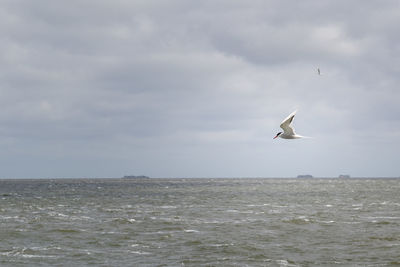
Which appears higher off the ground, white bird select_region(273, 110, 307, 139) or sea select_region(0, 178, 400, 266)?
white bird select_region(273, 110, 307, 139)

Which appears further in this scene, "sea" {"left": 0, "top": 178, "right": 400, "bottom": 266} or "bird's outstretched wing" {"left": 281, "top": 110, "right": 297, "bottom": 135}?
"sea" {"left": 0, "top": 178, "right": 400, "bottom": 266}

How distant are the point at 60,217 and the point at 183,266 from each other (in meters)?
25.7

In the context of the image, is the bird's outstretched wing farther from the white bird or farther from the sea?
the sea

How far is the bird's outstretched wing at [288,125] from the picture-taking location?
23672 millimetres

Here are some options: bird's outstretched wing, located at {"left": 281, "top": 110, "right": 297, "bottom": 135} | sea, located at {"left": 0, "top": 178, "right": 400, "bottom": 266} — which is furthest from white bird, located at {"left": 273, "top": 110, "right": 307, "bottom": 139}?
sea, located at {"left": 0, "top": 178, "right": 400, "bottom": 266}

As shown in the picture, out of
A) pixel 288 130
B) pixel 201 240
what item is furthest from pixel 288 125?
pixel 201 240

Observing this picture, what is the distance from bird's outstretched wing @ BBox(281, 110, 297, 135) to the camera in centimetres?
2367

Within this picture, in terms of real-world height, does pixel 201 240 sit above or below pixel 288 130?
below

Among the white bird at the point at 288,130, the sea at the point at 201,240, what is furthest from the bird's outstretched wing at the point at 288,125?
the sea at the point at 201,240

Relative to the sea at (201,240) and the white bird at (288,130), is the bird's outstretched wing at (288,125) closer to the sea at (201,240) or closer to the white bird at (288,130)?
the white bird at (288,130)

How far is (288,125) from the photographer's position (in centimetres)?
2427

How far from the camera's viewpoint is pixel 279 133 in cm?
2562

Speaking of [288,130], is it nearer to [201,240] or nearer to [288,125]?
[288,125]

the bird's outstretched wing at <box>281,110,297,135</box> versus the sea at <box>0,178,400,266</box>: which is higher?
the bird's outstretched wing at <box>281,110,297,135</box>
